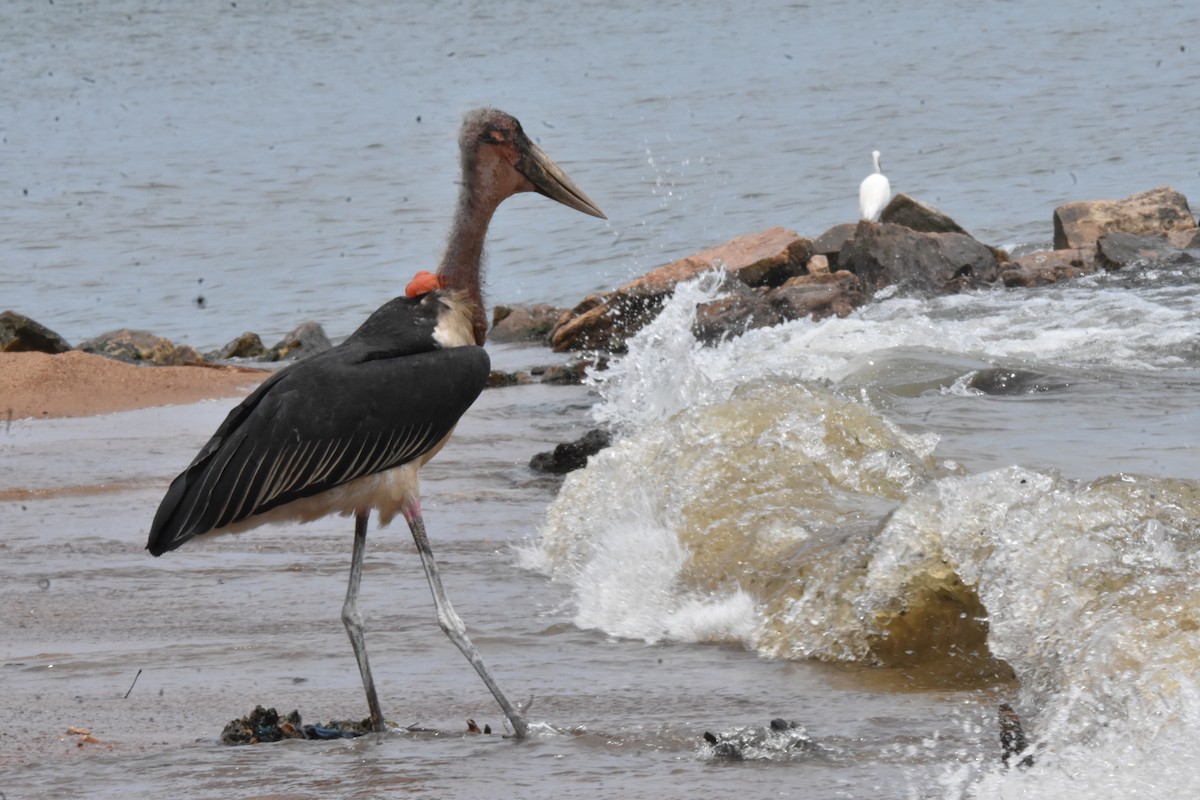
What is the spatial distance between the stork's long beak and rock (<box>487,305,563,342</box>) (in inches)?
357

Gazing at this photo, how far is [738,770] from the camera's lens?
3812 millimetres

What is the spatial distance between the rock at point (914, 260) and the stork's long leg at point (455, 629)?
9.42 meters

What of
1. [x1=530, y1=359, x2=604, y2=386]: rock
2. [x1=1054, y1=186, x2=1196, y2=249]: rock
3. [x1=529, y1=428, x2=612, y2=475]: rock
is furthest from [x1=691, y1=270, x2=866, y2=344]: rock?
[x1=529, y1=428, x2=612, y2=475]: rock

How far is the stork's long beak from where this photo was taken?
5633 mm

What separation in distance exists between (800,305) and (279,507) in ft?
28.7

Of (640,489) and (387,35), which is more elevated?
(387,35)

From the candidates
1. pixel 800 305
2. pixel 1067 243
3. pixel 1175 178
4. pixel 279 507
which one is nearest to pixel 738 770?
pixel 279 507

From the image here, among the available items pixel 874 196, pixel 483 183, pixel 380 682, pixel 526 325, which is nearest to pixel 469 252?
pixel 483 183

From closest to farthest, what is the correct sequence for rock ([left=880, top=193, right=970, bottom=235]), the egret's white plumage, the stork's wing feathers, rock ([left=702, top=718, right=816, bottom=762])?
rock ([left=702, top=718, right=816, bottom=762]) → the stork's wing feathers → rock ([left=880, top=193, right=970, bottom=235]) → the egret's white plumage

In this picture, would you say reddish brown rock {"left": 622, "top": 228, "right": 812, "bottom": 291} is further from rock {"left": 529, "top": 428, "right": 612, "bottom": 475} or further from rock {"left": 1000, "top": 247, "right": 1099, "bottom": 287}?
rock {"left": 529, "top": 428, "right": 612, "bottom": 475}

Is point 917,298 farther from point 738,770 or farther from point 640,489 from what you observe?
point 738,770

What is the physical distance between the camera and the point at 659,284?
47.1 feet

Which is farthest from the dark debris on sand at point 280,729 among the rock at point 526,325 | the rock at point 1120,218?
the rock at point 1120,218

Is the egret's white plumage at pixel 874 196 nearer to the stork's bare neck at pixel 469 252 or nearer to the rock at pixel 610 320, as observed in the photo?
the rock at pixel 610 320
